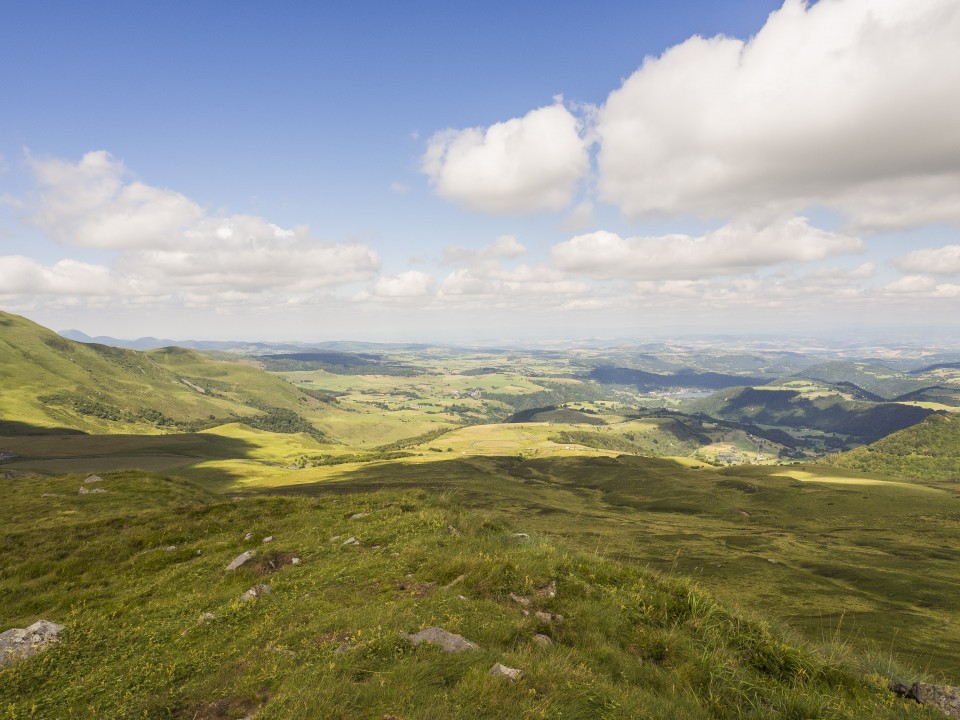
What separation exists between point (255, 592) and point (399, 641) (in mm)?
8254

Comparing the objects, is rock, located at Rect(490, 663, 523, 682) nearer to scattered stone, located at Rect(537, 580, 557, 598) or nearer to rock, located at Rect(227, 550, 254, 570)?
scattered stone, located at Rect(537, 580, 557, 598)

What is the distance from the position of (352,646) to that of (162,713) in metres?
4.22

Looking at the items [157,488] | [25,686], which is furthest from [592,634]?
[157,488]

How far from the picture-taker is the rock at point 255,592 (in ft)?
53.6

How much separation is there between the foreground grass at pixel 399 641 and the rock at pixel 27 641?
0.52m

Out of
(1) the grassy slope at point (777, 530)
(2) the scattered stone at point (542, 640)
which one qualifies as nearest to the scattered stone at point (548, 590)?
(2) the scattered stone at point (542, 640)

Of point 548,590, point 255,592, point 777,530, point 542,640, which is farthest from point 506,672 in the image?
point 777,530

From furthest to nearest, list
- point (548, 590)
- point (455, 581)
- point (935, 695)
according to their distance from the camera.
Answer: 1. point (455, 581)
2. point (548, 590)
3. point (935, 695)

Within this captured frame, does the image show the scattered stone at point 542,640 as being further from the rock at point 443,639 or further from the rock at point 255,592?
the rock at point 255,592

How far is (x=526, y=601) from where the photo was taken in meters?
15.1

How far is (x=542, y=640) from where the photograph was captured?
1277 centimetres

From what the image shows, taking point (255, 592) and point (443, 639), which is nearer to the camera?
point (443, 639)

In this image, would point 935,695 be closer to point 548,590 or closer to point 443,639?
point 548,590

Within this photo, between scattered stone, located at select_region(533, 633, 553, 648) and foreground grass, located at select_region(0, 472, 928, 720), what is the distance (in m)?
0.18
